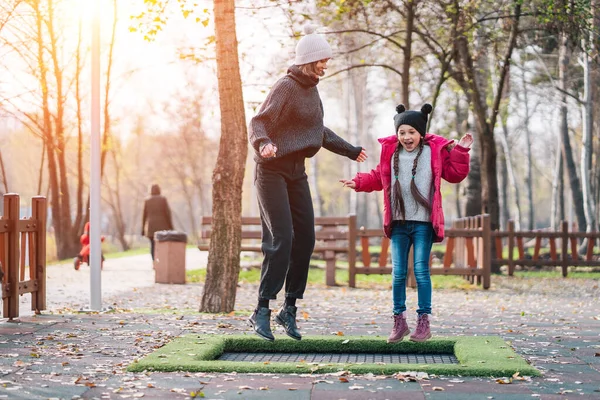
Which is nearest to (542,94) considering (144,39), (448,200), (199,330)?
(144,39)

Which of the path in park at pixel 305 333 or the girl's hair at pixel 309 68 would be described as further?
the girl's hair at pixel 309 68

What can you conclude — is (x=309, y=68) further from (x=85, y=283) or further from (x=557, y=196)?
(x=557, y=196)

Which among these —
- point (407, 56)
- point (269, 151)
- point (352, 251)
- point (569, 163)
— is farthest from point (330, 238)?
point (569, 163)

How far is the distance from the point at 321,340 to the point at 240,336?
0.63 m

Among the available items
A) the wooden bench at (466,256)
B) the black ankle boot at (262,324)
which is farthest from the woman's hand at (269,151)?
the wooden bench at (466,256)

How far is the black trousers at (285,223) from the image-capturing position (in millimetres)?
6387

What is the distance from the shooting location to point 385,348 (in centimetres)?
663

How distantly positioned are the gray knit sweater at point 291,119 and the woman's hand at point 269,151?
22cm

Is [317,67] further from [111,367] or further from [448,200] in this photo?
[448,200]

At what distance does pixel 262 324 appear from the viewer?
657 cm

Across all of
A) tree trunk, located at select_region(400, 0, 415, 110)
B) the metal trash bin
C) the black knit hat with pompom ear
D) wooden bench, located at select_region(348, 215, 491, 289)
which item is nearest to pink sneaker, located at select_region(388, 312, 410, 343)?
the black knit hat with pompom ear

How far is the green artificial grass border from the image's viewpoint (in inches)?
216

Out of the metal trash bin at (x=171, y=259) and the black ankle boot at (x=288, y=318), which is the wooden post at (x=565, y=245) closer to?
the metal trash bin at (x=171, y=259)

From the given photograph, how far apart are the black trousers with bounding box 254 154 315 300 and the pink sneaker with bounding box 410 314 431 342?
0.90 meters
